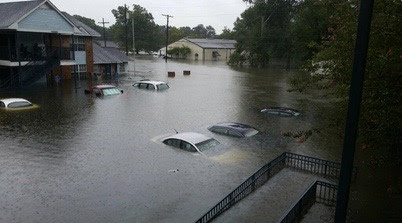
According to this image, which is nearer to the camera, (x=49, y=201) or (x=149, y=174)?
(x=49, y=201)

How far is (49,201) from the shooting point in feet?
42.7

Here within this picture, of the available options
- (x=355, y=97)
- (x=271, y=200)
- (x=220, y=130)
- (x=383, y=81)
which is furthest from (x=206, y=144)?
(x=355, y=97)

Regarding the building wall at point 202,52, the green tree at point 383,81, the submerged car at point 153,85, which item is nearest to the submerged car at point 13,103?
the submerged car at point 153,85

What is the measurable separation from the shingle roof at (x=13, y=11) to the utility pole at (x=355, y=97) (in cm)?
3645

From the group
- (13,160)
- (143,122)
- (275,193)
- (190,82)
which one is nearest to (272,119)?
(143,122)

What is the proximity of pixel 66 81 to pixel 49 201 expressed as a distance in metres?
34.4

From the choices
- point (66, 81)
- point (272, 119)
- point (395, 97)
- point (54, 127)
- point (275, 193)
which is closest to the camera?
point (395, 97)

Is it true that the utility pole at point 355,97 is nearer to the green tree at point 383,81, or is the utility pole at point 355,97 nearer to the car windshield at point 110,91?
A: the green tree at point 383,81

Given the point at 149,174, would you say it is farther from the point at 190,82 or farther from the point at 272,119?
the point at 190,82

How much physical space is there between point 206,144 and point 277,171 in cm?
436

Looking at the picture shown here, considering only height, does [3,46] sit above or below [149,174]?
above

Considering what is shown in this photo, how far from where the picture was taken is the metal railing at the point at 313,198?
11721 millimetres

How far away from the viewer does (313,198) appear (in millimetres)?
13656

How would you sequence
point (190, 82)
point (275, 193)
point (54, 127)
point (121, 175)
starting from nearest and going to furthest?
point (275, 193), point (121, 175), point (54, 127), point (190, 82)
